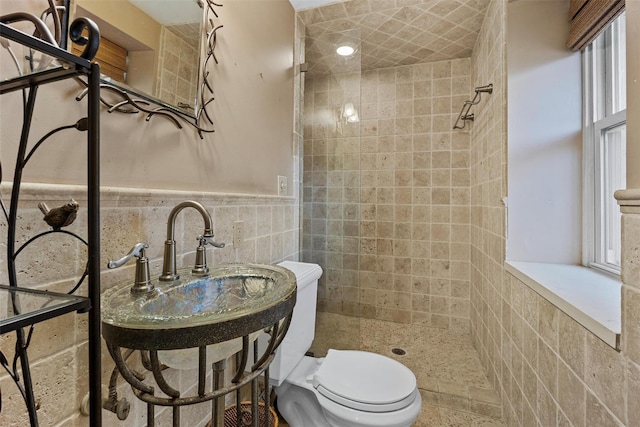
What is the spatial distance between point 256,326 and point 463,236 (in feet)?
7.14

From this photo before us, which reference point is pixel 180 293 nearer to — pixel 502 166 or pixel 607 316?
pixel 607 316

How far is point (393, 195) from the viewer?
2469 mm

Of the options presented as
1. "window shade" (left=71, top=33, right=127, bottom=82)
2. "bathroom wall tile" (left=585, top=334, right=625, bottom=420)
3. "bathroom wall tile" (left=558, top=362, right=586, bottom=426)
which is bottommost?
"bathroom wall tile" (left=558, top=362, right=586, bottom=426)

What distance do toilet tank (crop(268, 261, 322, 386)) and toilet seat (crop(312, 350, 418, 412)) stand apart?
13cm

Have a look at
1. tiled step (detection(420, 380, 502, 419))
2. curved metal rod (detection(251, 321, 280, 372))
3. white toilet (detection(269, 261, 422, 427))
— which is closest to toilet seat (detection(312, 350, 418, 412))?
white toilet (detection(269, 261, 422, 427))

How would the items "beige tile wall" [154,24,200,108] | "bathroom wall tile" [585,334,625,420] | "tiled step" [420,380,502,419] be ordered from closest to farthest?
"bathroom wall tile" [585,334,625,420] → "beige tile wall" [154,24,200,108] → "tiled step" [420,380,502,419]

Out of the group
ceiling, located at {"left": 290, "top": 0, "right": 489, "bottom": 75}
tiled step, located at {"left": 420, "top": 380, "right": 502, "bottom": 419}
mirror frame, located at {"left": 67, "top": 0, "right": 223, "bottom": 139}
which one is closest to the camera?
mirror frame, located at {"left": 67, "top": 0, "right": 223, "bottom": 139}

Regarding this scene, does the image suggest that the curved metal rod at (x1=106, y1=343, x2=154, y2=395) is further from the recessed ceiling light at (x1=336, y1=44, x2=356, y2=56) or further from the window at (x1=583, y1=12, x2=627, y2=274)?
the recessed ceiling light at (x1=336, y1=44, x2=356, y2=56)

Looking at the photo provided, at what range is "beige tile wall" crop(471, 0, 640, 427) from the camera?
63 cm

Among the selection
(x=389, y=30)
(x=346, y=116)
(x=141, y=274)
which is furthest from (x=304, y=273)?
(x=389, y=30)

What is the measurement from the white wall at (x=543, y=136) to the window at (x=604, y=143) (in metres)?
0.04

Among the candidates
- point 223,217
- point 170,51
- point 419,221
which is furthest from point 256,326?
point 419,221

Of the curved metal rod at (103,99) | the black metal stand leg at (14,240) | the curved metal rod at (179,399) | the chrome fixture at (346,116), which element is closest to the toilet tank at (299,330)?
the curved metal rod at (179,399)

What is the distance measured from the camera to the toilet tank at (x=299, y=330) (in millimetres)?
1129
